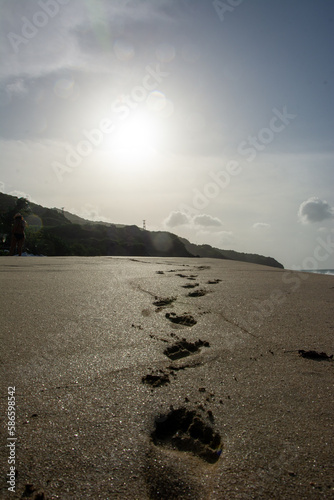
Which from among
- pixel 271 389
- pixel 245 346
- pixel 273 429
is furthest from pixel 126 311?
pixel 273 429

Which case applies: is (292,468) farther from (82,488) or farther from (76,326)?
(76,326)

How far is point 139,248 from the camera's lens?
23188 millimetres

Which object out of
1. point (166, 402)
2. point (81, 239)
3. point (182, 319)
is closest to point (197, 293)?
point (182, 319)

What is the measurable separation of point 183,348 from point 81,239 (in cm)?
2528

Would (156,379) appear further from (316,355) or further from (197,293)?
(197,293)

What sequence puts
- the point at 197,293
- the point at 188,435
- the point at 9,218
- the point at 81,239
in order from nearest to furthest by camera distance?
1. the point at 188,435
2. the point at 197,293
3. the point at 9,218
4. the point at 81,239

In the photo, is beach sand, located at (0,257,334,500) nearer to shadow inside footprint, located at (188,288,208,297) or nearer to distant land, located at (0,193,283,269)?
shadow inside footprint, located at (188,288,208,297)

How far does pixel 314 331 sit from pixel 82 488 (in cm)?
124

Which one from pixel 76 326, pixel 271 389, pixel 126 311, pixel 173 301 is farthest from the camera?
pixel 173 301

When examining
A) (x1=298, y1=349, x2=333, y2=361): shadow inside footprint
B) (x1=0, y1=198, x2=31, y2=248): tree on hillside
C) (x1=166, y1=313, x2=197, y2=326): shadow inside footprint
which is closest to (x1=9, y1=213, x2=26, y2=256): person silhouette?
(x1=166, y1=313, x2=197, y2=326): shadow inside footprint

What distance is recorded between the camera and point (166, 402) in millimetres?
859

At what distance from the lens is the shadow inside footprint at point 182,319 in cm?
157

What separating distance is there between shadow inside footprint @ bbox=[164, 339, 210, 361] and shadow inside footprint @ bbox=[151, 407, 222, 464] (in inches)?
13.3

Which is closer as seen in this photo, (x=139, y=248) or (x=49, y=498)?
(x=49, y=498)
